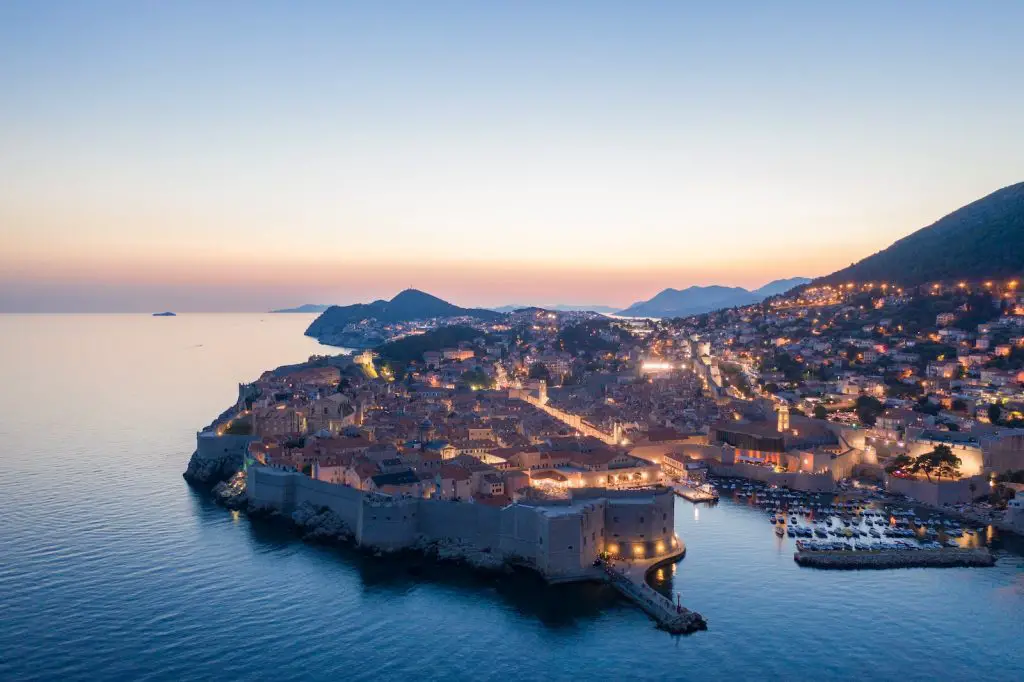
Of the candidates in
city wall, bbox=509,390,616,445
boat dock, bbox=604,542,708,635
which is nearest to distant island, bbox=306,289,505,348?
city wall, bbox=509,390,616,445

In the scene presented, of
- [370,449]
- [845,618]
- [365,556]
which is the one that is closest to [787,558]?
[845,618]

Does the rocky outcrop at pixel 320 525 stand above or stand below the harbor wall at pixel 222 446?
below

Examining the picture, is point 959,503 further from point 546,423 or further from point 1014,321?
point 1014,321

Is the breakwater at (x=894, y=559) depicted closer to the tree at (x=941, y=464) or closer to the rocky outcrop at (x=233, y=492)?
the tree at (x=941, y=464)

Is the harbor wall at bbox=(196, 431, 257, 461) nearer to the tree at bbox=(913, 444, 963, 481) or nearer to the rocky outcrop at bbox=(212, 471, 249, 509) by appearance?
the rocky outcrop at bbox=(212, 471, 249, 509)

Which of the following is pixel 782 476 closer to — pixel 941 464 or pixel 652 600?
pixel 941 464

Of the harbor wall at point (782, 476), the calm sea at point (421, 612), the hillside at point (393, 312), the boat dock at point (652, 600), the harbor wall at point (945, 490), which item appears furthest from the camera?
the hillside at point (393, 312)

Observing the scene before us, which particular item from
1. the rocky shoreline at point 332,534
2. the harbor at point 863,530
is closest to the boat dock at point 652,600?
the rocky shoreline at point 332,534
